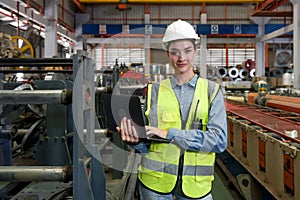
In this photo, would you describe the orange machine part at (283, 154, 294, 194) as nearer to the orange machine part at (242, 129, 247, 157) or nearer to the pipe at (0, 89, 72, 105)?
the orange machine part at (242, 129, 247, 157)

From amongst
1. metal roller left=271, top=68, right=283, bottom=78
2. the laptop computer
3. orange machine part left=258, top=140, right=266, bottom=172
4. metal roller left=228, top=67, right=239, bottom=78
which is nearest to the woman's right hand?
the laptop computer

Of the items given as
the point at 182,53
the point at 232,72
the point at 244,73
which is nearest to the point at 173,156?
the point at 182,53

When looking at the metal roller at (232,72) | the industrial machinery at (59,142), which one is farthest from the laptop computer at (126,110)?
the metal roller at (232,72)

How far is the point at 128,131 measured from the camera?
4.42ft

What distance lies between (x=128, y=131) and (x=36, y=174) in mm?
505

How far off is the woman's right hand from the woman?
0.06 metres

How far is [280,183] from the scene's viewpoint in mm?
2164

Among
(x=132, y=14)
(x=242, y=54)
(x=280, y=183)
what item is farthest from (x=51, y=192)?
(x=242, y=54)

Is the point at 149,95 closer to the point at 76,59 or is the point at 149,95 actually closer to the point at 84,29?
the point at 76,59

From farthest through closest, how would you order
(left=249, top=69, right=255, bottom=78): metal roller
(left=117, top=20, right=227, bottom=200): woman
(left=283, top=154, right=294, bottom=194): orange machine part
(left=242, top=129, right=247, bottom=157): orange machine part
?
(left=249, top=69, right=255, bottom=78): metal roller
(left=242, top=129, right=247, bottom=157): orange machine part
(left=283, top=154, right=294, bottom=194): orange machine part
(left=117, top=20, right=227, bottom=200): woman

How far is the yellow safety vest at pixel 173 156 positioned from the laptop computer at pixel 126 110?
114mm

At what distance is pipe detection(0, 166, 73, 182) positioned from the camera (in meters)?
1.52

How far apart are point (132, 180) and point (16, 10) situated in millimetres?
4964

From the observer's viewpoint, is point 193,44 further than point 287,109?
No
